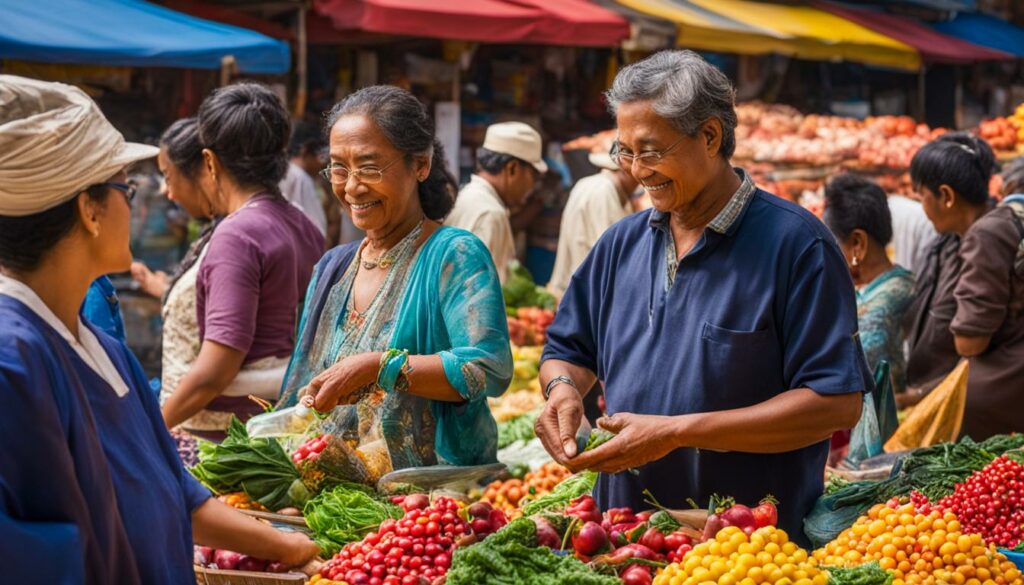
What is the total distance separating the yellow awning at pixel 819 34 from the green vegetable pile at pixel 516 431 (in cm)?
615

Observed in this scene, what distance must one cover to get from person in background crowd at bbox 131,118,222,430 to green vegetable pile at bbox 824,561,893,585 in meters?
2.60

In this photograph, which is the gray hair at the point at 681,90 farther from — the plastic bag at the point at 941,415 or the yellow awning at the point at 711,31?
the yellow awning at the point at 711,31

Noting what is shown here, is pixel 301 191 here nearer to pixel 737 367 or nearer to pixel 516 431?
pixel 516 431

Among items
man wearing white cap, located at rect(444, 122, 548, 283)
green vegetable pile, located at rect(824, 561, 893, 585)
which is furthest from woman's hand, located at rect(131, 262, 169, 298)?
green vegetable pile, located at rect(824, 561, 893, 585)

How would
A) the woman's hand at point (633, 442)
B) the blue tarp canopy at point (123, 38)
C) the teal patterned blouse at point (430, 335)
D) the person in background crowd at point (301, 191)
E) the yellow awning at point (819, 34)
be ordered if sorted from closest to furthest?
1. the woman's hand at point (633, 442)
2. the teal patterned blouse at point (430, 335)
3. the blue tarp canopy at point (123, 38)
4. the person in background crowd at point (301, 191)
5. the yellow awning at point (819, 34)

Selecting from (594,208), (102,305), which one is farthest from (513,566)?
(594,208)

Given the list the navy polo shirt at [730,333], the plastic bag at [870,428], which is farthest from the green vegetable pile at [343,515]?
the plastic bag at [870,428]

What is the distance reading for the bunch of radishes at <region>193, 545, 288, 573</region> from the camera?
10.9 ft

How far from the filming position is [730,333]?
10.4 feet

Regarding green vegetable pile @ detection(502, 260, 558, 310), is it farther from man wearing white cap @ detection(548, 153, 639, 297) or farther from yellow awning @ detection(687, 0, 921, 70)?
yellow awning @ detection(687, 0, 921, 70)

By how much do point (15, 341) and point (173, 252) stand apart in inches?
258

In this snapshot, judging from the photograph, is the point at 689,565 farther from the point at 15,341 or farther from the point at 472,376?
the point at 15,341

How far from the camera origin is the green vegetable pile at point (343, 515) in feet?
11.7

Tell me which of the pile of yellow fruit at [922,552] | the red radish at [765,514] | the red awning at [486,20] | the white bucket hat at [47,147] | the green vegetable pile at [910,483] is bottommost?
the green vegetable pile at [910,483]
